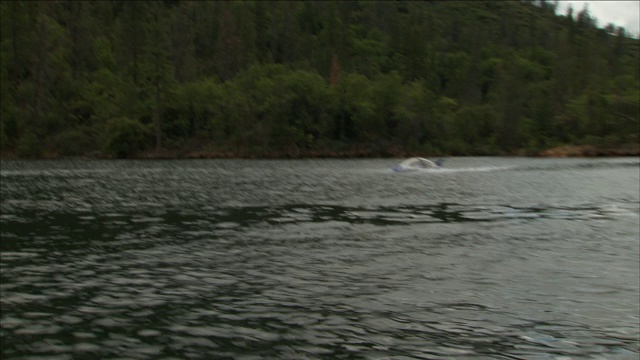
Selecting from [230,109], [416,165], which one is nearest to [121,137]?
[230,109]

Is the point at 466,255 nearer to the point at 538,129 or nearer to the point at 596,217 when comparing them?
the point at 596,217

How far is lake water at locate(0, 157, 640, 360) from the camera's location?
15.0 meters

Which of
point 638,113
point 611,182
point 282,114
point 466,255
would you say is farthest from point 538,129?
point 466,255

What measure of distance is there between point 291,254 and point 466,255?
642cm

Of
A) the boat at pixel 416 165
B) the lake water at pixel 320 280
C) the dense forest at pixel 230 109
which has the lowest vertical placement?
the lake water at pixel 320 280

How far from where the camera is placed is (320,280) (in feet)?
A: 69.9

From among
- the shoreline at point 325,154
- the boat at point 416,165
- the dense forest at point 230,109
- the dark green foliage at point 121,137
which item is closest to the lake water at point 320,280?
the boat at point 416,165

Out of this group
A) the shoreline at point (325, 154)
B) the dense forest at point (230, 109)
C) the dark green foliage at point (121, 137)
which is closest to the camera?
the dark green foliage at point (121, 137)

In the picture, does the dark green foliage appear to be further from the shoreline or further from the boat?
the boat

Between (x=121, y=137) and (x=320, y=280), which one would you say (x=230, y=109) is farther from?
(x=320, y=280)

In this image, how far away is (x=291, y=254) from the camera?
1025 inches

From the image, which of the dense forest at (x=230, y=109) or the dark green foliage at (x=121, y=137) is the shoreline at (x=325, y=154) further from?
the dark green foliage at (x=121, y=137)

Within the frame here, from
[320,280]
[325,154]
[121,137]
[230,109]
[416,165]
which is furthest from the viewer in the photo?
[230,109]

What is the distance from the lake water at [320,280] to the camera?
15.0 m
